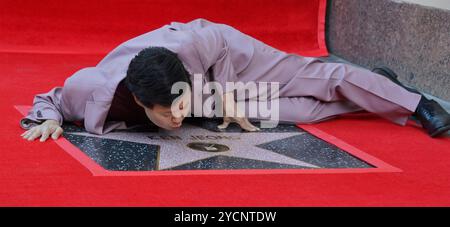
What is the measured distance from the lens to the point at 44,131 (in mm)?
2090

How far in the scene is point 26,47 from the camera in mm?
3604

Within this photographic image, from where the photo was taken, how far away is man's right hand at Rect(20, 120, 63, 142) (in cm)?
207

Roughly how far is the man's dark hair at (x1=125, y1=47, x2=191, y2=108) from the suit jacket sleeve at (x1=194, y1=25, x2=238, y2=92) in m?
0.25

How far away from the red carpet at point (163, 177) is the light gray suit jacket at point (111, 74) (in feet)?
0.44

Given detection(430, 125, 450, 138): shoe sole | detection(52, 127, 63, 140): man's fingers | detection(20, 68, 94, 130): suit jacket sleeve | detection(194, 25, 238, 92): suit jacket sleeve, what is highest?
detection(194, 25, 238, 92): suit jacket sleeve

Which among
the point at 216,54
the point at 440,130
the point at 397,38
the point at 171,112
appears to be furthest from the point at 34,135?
the point at 397,38

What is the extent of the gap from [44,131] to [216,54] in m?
0.61

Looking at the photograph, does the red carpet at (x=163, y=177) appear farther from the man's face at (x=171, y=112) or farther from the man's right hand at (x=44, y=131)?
the man's face at (x=171, y=112)

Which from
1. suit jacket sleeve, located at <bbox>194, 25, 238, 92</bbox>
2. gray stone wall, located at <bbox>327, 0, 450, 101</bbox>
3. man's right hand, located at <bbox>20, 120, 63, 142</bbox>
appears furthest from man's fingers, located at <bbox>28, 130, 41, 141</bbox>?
gray stone wall, located at <bbox>327, 0, 450, 101</bbox>

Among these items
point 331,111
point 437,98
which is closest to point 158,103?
point 331,111

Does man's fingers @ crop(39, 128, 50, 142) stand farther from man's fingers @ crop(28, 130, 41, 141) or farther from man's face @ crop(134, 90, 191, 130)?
man's face @ crop(134, 90, 191, 130)

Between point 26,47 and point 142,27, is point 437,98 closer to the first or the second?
point 142,27

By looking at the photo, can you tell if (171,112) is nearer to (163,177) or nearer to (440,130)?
(163,177)
